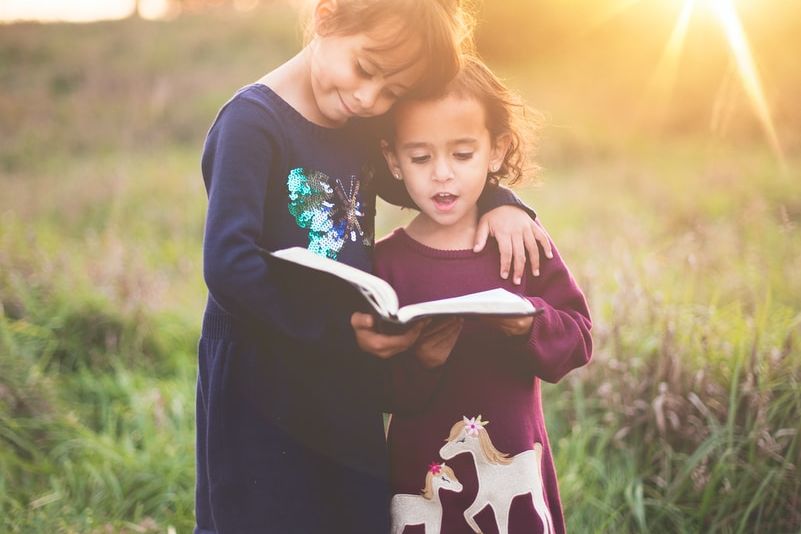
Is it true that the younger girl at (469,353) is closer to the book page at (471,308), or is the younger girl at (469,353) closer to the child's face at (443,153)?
the child's face at (443,153)

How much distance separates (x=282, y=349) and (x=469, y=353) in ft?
1.55

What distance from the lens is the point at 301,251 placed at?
1.62 meters

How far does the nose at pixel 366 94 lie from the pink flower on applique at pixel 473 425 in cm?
81

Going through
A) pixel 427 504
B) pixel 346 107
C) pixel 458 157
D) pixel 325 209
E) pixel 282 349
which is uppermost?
pixel 346 107

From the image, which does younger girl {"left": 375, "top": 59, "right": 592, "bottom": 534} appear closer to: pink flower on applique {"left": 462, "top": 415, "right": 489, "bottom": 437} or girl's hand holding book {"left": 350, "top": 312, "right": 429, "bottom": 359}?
pink flower on applique {"left": 462, "top": 415, "right": 489, "bottom": 437}

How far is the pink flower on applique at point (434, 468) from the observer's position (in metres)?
1.88

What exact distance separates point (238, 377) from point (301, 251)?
1.28ft

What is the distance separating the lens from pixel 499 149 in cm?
206

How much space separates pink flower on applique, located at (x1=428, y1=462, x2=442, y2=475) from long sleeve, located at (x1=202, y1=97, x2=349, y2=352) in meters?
0.44

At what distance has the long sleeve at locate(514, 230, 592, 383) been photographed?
182 cm

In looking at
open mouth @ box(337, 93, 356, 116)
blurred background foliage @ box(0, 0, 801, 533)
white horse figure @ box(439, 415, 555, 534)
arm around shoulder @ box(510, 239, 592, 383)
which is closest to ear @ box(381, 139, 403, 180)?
open mouth @ box(337, 93, 356, 116)

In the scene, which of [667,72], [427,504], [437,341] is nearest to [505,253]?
[437,341]

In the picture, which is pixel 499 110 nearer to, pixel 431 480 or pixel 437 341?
pixel 437 341

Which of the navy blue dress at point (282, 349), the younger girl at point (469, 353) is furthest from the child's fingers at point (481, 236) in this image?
the navy blue dress at point (282, 349)
